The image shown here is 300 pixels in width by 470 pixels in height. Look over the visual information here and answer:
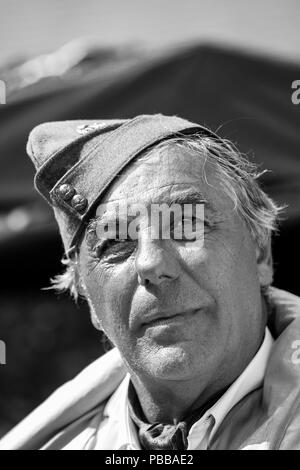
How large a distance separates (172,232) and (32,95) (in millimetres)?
1321

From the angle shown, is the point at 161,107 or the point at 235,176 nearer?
the point at 235,176

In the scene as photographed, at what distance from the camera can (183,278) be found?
142cm

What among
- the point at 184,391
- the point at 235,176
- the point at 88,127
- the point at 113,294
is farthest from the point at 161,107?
the point at 184,391

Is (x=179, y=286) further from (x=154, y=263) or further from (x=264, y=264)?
(x=264, y=264)

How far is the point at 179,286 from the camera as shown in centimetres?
141

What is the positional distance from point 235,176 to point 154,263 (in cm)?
30

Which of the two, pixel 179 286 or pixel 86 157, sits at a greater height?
pixel 86 157

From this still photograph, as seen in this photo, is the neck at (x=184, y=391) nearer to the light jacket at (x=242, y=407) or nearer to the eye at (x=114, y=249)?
the light jacket at (x=242, y=407)

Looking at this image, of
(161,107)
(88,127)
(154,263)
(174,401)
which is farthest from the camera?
(161,107)

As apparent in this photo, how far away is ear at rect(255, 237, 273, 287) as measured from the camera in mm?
1612
